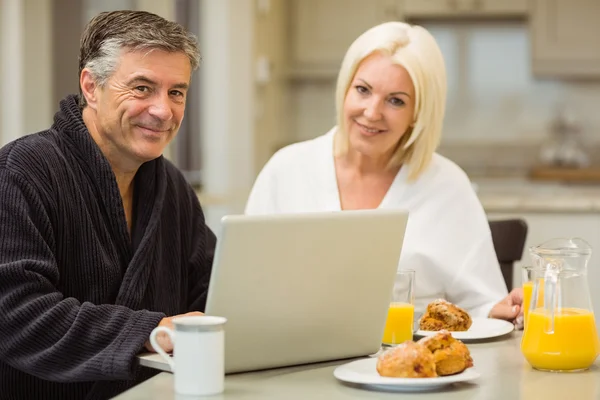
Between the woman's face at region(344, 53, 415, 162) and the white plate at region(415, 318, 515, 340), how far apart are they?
57 centimetres

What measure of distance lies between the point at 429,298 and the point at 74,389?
32.4 inches

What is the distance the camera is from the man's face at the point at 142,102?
1.63 meters

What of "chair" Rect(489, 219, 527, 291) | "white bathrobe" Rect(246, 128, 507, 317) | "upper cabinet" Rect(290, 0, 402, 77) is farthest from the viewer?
"upper cabinet" Rect(290, 0, 402, 77)

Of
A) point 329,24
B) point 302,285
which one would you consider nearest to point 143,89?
point 302,285

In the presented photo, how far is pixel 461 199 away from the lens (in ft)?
7.40

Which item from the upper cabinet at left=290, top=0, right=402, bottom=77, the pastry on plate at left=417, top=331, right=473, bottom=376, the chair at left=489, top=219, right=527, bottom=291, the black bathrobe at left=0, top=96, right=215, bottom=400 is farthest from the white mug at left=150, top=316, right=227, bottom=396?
the upper cabinet at left=290, top=0, right=402, bottom=77

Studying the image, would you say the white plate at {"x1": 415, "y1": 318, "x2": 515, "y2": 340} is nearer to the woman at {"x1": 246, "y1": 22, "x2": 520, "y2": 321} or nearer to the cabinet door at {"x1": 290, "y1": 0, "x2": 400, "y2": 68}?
the woman at {"x1": 246, "y1": 22, "x2": 520, "y2": 321}

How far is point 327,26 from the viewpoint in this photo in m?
5.67

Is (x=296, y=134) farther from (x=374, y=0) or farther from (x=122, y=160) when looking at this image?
(x=122, y=160)

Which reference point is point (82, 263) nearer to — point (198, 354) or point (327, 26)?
point (198, 354)

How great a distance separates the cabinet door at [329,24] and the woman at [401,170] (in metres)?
3.41

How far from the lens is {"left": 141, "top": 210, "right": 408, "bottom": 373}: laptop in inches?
50.0

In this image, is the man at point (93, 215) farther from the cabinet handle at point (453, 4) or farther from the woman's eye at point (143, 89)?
the cabinet handle at point (453, 4)

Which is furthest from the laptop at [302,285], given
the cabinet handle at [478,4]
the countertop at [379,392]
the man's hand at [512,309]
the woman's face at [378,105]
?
the cabinet handle at [478,4]
